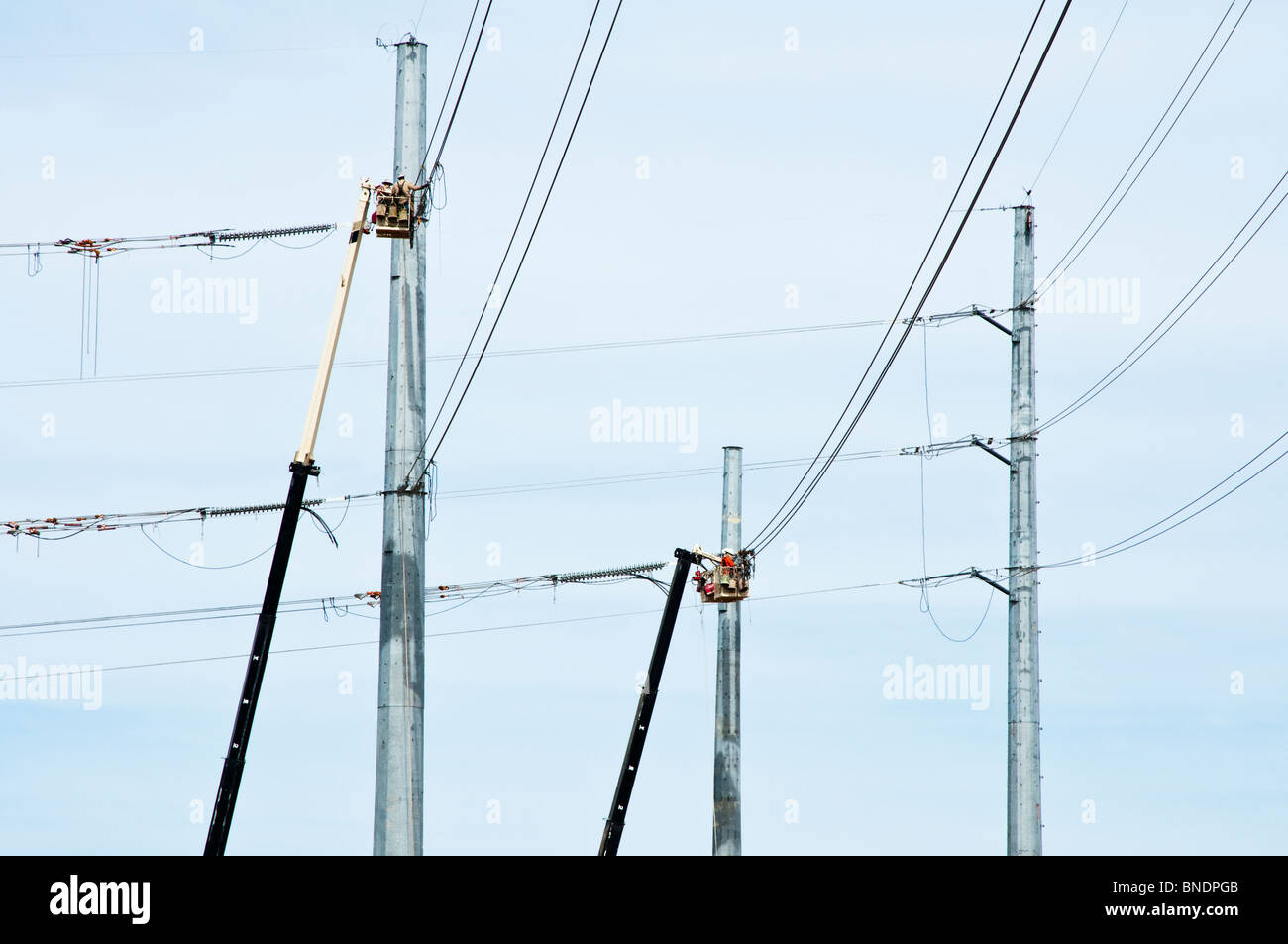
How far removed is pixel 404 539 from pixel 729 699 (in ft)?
30.8

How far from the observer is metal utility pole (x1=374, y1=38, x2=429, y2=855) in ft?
62.8

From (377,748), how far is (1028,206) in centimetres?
1350

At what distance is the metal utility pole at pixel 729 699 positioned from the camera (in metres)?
27.4

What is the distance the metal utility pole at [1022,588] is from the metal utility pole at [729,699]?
3901 mm

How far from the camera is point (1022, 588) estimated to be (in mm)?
26312

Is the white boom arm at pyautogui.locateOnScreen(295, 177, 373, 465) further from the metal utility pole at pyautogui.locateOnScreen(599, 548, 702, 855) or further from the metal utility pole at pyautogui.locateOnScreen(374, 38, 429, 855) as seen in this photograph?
the metal utility pole at pyautogui.locateOnScreen(599, 548, 702, 855)

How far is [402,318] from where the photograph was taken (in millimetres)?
20609

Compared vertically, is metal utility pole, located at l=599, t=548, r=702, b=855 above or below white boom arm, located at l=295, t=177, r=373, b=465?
below

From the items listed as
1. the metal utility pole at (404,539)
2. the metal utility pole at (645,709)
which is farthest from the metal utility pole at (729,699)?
the metal utility pole at (404,539)

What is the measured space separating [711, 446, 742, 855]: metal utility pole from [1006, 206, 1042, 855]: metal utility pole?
3.90m

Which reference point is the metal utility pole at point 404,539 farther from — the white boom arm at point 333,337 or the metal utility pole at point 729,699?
the metal utility pole at point 729,699

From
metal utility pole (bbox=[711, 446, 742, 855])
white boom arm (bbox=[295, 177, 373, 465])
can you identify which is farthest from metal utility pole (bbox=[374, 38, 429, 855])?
metal utility pole (bbox=[711, 446, 742, 855])

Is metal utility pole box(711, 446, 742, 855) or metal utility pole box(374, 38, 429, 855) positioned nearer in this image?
metal utility pole box(374, 38, 429, 855)

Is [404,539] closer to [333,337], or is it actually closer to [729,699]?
[333,337]
